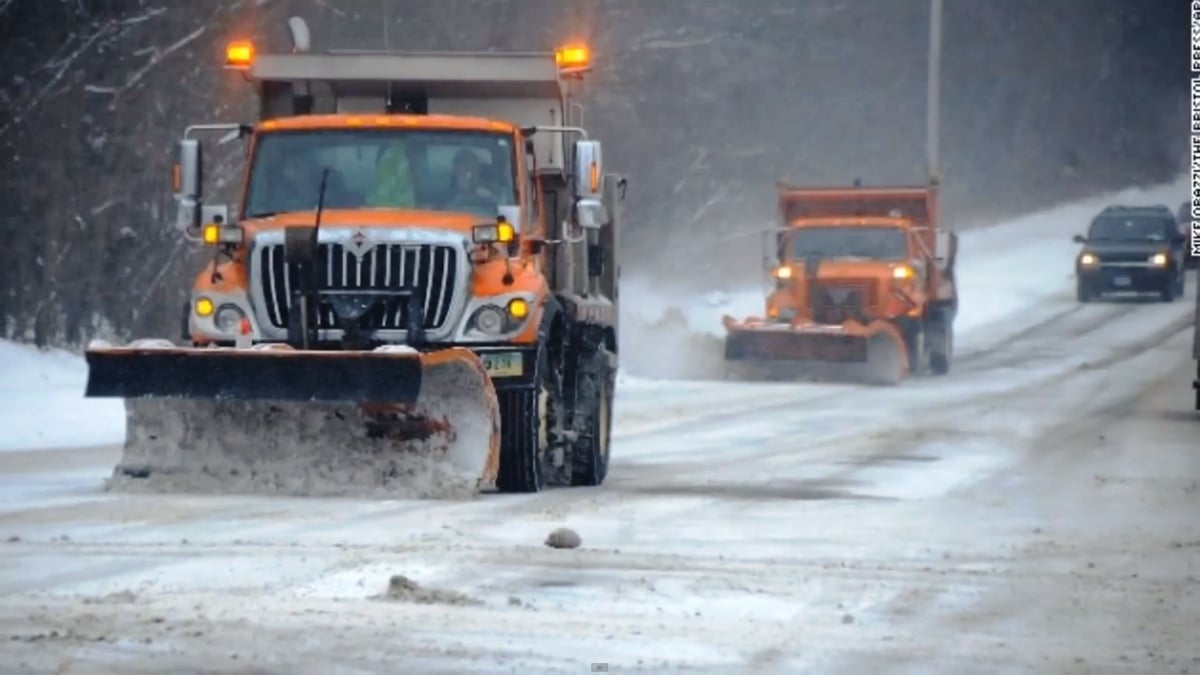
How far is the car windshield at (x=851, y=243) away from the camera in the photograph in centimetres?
2841

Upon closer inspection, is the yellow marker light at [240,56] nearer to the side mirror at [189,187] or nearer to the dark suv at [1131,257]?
the side mirror at [189,187]

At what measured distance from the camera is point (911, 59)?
6128 centimetres

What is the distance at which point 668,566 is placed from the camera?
9.20 m

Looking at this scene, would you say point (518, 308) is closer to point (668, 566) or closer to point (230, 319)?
point (230, 319)

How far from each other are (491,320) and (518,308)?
16 centimetres

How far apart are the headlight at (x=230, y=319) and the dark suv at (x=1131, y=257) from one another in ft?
103

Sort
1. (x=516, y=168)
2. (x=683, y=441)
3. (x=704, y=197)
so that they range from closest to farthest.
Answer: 1. (x=516, y=168)
2. (x=683, y=441)
3. (x=704, y=197)

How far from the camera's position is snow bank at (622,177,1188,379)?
1168 inches

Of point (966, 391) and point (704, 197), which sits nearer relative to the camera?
point (966, 391)

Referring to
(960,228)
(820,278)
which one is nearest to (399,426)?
(820,278)

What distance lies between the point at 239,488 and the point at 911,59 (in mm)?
50978

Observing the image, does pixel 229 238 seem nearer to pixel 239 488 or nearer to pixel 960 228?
pixel 239 488

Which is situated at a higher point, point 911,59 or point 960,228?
point 911,59

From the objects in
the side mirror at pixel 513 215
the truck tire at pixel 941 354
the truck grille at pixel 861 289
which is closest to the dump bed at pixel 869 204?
the truck tire at pixel 941 354
